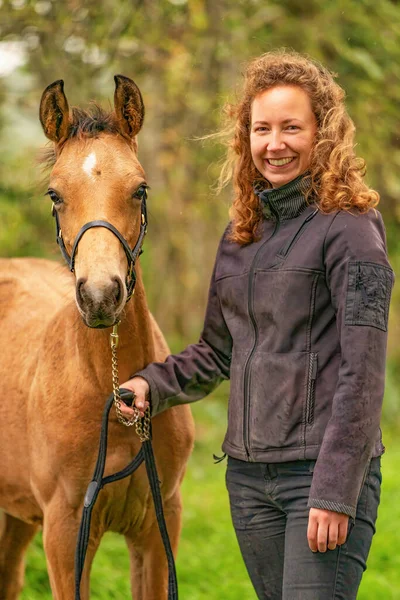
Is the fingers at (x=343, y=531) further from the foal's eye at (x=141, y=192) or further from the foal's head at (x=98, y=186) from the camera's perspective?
the foal's eye at (x=141, y=192)

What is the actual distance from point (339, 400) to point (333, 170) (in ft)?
2.35

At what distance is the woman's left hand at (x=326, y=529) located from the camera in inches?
94.3

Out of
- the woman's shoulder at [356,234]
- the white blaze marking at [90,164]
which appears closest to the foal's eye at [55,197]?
the white blaze marking at [90,164]

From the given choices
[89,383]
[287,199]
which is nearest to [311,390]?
[287,199]

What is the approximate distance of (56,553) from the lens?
10.6 feet

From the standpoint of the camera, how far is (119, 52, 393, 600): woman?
7.94 feet


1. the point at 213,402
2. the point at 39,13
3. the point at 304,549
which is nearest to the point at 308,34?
the point at 39,13

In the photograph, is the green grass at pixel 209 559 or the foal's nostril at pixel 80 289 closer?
the foal's nostril at pixel 80 289

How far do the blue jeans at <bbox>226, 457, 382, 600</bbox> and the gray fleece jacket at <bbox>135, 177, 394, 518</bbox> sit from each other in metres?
0.07

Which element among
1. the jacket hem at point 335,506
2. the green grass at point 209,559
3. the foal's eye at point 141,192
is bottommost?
the green grass at point 209,559

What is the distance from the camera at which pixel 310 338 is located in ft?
8.48

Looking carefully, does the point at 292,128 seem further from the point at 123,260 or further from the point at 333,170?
the point at 123,260

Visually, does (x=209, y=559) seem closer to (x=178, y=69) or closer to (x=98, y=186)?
(x=98, y=186)

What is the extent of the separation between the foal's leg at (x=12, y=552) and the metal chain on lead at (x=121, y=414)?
167cm
